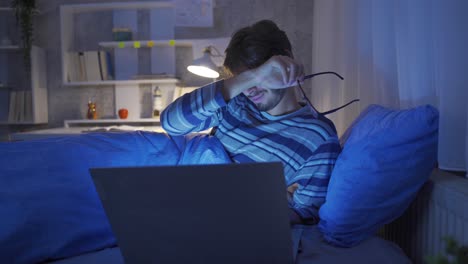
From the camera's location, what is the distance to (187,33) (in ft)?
11.1

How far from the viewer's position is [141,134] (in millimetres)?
1129

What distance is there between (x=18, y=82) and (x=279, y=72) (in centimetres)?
328

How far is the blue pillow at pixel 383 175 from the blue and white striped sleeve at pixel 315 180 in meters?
0.12

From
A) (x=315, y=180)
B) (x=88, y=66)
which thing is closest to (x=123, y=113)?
(x=88, y=66)

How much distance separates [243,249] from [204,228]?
0.08 m

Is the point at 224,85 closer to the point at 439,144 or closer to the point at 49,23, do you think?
the point at 439,144

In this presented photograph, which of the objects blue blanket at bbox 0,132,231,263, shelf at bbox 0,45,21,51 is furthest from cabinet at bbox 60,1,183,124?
blue blanket at bbox 0,132,231,263

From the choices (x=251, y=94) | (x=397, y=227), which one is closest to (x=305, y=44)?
(x=251, y=94)

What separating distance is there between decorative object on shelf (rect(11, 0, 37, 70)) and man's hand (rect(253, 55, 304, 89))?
2.88m

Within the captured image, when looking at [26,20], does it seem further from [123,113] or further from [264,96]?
[264,96]

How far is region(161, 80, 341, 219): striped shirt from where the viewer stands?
95 cm

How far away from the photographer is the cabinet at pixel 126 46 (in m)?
3.29

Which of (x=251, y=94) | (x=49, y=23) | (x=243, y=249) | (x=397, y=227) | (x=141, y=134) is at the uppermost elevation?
(x=49, y=23)

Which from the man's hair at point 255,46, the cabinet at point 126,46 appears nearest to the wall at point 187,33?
the cabinet at point 126,46
